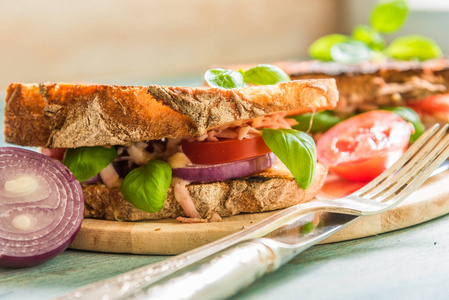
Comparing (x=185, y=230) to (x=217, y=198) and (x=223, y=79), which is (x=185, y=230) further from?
(x=223, y=79)

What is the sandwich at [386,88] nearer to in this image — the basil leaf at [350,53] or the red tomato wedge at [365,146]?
the basil leaf at [350,53]

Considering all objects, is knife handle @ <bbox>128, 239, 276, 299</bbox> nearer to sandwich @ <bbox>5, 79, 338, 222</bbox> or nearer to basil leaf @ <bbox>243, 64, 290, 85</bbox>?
sandwich @ <bbox>5, 79, 338, 222</bbox>

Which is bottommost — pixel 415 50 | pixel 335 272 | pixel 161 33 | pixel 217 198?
pixel 335 272

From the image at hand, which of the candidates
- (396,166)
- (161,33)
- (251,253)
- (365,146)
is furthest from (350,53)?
(161,33)

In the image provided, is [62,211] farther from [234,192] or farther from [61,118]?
[234,192]

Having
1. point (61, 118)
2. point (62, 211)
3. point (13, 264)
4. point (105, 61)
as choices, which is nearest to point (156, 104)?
point (61, 118)

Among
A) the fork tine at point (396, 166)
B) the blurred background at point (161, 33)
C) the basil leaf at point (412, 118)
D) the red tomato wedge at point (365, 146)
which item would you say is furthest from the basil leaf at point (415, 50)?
the blurred background at point (161, 33)
